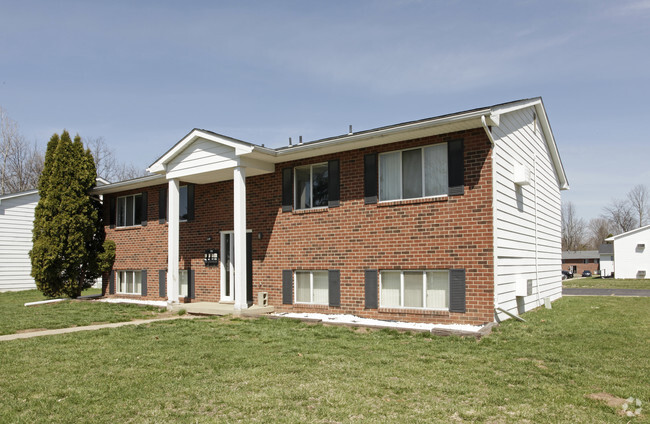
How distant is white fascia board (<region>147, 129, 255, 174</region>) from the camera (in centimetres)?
1239

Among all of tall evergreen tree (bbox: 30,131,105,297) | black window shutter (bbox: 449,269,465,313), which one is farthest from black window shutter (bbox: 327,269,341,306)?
tall evergreen tree (bbox: 30,131,105,297)

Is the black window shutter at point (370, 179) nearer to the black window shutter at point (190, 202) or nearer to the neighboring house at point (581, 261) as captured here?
the black window shutter at point (190, 202)

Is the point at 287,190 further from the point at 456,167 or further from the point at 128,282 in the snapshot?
the point at 128,282

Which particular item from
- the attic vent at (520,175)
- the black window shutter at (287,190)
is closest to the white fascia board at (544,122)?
the attic vent at (520,175)

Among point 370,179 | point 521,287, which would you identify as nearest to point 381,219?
point 370,179

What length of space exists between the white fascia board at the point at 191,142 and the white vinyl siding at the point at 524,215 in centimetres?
599

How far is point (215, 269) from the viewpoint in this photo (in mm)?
14930

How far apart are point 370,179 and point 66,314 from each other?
884 centimetres

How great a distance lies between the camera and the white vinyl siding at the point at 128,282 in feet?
58.4

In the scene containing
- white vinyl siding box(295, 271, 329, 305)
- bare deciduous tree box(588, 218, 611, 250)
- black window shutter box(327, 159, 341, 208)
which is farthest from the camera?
bare deciduous tree box(588, 218, 611, 250)

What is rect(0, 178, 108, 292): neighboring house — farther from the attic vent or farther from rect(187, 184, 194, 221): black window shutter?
the attic vent

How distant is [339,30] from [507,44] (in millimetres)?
4198

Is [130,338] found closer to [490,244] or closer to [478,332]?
A: [478,332]

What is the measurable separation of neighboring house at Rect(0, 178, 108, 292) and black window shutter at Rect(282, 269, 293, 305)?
642 inches
